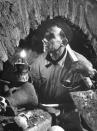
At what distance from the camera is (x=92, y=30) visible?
578cm

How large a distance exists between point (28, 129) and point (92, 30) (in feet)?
7.76

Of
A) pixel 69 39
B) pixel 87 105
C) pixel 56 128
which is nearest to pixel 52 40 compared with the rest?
pixel 69 39

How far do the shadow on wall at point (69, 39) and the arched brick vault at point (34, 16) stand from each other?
75mm

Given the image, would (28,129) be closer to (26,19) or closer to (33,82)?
(33,82)

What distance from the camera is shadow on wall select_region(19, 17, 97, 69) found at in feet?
16.9

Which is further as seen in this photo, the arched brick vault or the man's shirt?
the man's shirt

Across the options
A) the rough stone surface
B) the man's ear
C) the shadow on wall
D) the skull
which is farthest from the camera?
the man's ear

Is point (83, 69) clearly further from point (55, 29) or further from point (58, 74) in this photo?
point (55, 29)

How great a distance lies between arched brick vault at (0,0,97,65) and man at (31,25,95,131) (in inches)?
13.2

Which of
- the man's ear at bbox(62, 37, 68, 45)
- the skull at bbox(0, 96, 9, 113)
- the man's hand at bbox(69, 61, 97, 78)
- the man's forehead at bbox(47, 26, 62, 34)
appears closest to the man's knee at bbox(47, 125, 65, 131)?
the skull at bbox(0, 96, 9, 113)

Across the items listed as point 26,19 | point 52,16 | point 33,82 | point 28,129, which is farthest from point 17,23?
point 28,129

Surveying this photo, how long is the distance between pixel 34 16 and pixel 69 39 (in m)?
0.79

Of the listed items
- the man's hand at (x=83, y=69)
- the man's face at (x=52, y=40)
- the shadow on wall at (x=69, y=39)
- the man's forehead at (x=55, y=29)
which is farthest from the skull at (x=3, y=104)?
the man's forehead at (x=55, y=29)

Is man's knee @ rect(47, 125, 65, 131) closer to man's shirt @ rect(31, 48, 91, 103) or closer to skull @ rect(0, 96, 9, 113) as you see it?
man's shirt @ rect(31, 48, 91, 103)
